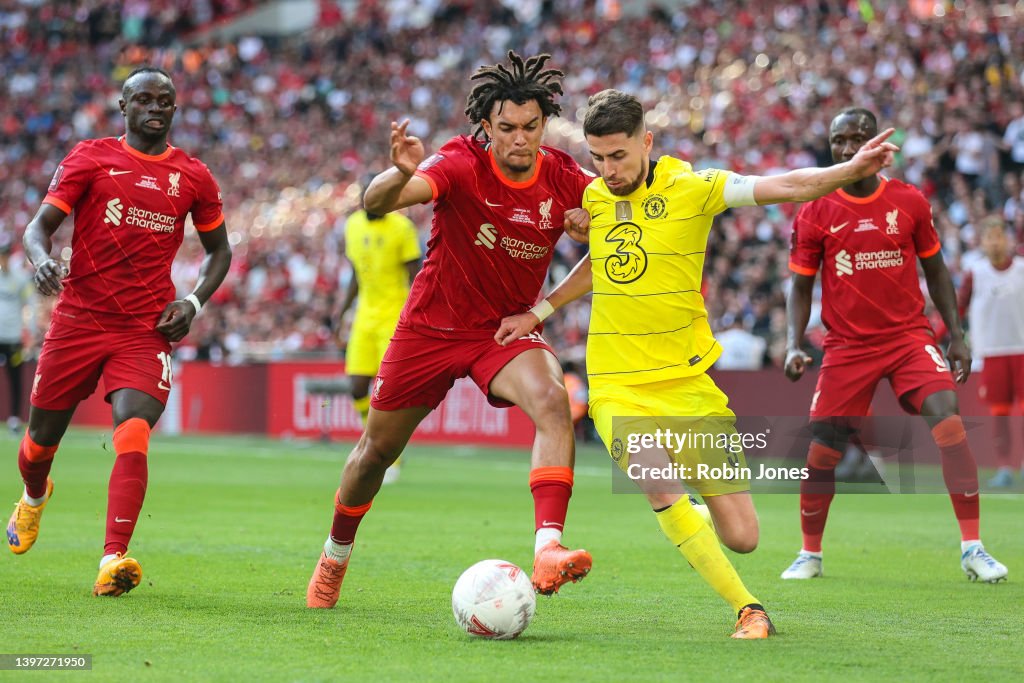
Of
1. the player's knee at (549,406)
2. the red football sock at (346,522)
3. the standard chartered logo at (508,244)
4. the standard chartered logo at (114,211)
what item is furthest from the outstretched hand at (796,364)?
the standard chartered logo at (114,211)

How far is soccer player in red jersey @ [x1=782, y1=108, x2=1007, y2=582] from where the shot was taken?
8.45 meters

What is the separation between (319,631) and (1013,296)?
10.1 m

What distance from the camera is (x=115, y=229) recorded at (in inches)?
298

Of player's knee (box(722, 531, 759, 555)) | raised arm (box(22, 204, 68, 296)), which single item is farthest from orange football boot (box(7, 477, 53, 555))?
player's knee (box(722, 531, 759, 555))

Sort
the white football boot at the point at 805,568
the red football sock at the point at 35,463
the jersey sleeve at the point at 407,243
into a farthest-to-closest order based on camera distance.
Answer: the jersey sleeve at the point at 407,243
the white football boot at the point at 805,568
the red football sock at the point at 35,463

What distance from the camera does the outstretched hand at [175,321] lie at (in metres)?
7.64

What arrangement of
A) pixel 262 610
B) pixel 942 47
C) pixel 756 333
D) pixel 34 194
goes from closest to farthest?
pixel 262 610
pixel 756 333
pixel 942 47
pixel 34 194

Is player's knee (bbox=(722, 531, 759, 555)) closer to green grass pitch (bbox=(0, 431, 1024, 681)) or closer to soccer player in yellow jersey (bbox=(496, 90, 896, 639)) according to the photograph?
soccer player in yellow jersey (bbox=(496, 90, 896, 639))

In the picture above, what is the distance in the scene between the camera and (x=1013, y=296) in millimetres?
14289

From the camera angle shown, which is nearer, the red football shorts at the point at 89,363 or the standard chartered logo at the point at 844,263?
the red football shorts at the point at 89,363

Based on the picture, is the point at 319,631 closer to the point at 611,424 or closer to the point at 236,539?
the point at 611,424

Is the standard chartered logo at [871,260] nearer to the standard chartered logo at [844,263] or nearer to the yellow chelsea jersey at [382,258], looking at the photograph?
the standard chartered logo at [844,263]

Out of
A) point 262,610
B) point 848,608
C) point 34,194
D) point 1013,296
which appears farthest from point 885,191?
point 34,194

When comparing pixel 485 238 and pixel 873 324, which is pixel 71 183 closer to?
pixel 485 238
